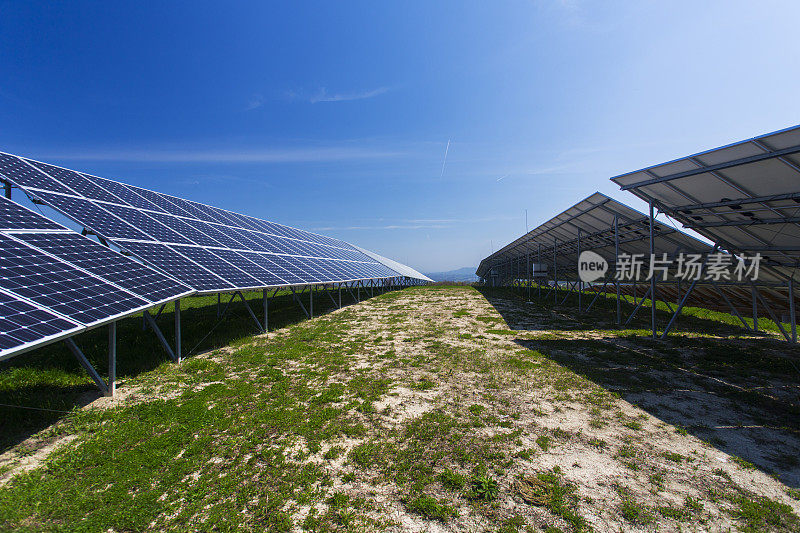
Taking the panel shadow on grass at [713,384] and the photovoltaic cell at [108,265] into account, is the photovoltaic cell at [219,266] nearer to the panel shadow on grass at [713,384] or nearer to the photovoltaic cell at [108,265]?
the photovoltaic cell at [108,265]

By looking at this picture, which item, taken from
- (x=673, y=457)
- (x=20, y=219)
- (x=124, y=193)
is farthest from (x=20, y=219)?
(x=673, y=457)

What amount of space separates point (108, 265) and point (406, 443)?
11053mm

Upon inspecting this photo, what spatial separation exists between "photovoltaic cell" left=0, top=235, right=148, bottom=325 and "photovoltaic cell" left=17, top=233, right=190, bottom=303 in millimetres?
477

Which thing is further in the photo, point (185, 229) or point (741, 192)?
point (185, 229)

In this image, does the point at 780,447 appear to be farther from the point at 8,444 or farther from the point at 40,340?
the point at 8,444

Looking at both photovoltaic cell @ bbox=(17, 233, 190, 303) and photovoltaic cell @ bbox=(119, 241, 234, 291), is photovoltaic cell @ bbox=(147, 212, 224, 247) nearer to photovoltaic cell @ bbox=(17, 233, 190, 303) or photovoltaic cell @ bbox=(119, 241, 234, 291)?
photovoltaic cell @ bbox=(119, 241, 234, 291)

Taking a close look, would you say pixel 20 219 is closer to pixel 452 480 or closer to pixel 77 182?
pixel 77 182

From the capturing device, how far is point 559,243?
28641 millimetres

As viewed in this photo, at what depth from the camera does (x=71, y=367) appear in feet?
31.4

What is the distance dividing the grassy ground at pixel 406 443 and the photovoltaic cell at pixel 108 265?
270 centimetres

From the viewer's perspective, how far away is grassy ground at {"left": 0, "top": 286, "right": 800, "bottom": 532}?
14.4 feet

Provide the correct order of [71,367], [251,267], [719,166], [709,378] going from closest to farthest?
[71,367]
[709,378]
[719,166]
[251,267]

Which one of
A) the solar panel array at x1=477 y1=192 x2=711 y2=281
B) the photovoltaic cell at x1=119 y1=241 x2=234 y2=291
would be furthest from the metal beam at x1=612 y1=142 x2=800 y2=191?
the photovoltaic cell at x1=119 y1=241 x2=234 y2=291

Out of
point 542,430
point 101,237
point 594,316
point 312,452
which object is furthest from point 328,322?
point 594,316
